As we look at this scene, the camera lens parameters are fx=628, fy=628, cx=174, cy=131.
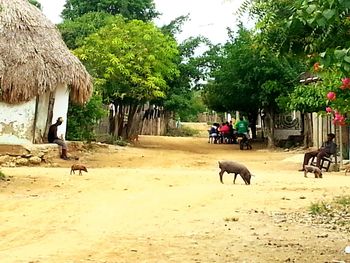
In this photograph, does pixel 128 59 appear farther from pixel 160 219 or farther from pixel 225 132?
pixel 160 219

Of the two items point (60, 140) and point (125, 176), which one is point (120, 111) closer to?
point (60, 140)

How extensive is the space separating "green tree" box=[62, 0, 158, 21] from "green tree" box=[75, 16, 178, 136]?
50.7 ft

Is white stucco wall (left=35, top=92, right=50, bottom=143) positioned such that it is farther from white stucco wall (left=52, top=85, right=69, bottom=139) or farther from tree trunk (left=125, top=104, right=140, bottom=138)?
tree trunk (left=125, top=104, right=140, bottom=138)

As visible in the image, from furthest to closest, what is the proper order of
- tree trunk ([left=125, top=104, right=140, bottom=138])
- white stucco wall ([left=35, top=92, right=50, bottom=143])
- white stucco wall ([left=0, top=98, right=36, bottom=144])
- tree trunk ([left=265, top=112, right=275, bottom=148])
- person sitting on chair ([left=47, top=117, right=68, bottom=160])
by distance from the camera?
tree trunk ([left=265, top=112, right=275, bottom=148]) → tree trunk ([left=125, top=104, right=140, bottom=138]) → white stucco wall ([left=35, top=92, right=50, bottom=143]) → person sitting on chair ([left=47, top=117, right=68, bottom=160]) → white stucco wall ([left=0, top=98, right=36, bottom=144])

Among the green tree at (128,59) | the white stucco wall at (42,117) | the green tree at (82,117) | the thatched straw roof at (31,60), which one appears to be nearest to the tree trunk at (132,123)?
the green tree at (128,59)

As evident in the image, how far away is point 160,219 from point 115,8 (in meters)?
36.9

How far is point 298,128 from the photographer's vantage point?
35.1 m

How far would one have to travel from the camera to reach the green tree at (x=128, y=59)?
84.8 feet

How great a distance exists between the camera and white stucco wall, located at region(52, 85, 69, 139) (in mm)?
21156

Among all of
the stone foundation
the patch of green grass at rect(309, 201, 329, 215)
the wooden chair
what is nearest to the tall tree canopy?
the stone foundation

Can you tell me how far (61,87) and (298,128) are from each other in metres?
17.7

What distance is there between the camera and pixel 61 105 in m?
21.5

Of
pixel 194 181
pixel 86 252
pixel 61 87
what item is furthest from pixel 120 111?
pixel 86 252

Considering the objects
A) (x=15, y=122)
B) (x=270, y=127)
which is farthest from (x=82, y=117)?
(x=270, y=127)
